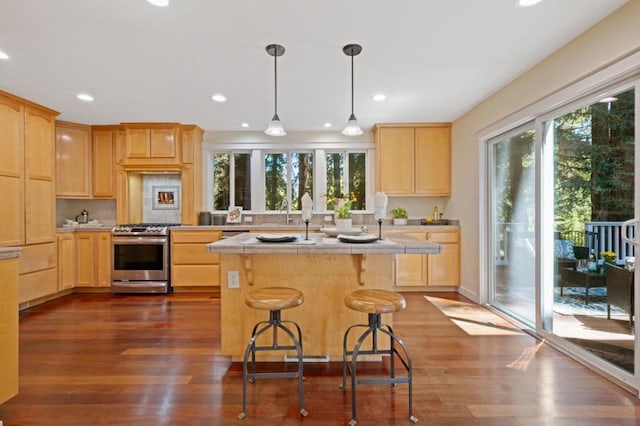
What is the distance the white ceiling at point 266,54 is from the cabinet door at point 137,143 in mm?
599

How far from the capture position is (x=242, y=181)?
5.07 meters

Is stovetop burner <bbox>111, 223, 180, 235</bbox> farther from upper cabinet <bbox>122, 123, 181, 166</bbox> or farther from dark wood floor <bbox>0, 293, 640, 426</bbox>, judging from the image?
dark wood floor <bbox>0, 293, 640, 426</bbox>

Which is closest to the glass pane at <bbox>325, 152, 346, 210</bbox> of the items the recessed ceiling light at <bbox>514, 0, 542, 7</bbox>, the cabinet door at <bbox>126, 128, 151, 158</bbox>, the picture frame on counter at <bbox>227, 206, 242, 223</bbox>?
the picture frame on counter at <bbox>227, 206, 242, 223</bbox>

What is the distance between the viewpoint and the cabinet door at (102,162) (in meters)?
4.62

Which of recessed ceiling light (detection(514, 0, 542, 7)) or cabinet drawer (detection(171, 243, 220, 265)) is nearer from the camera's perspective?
recessed ceiling light (detection(514, 0, 542, 7))

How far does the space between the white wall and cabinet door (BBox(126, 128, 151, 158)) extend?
14.5 feet

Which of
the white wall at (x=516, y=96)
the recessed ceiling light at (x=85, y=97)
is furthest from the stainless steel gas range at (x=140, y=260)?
the white wall at (x=516, y=96)

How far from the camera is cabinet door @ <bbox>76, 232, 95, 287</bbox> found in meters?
4.31

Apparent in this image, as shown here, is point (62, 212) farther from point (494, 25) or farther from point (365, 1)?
point (494, 25)

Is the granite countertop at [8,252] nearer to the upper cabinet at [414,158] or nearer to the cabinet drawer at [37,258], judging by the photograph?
the cabinet drawer at [37,258]

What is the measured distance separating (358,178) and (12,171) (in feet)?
14.3

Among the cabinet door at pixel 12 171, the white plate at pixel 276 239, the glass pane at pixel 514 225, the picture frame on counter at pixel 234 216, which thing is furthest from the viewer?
the picture frame on counter at pixel 234 216

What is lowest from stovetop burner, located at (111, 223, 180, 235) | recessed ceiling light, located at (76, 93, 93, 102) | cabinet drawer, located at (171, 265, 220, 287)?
cabinet drawer, located at (171, 265, 220, 287)

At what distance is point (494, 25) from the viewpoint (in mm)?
2150
